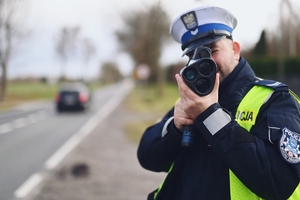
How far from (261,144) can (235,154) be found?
11cm

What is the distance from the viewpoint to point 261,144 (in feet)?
4.38

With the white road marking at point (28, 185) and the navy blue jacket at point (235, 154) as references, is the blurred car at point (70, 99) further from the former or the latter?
the navy blue jacket at point (235, 154)

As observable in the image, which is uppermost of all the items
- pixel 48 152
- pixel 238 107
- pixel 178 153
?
pixel 238 107

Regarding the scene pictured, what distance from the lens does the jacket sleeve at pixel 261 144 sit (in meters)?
1.30

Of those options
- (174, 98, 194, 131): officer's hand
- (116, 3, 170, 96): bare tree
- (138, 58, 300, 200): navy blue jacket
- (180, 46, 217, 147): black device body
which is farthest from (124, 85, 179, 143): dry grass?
(180, 46, 217, 147): black device body

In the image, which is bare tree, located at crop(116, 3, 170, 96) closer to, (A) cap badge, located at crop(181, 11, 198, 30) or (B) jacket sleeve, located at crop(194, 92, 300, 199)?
(A) cap badge, located at crop(181, 11, 198, 30)

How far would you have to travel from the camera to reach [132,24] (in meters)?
31.1

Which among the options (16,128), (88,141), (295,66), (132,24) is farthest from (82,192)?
(132,24)

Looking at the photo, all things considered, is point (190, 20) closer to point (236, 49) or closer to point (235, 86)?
point (236, 49)

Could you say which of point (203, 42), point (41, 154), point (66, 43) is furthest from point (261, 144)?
point (66, 43)

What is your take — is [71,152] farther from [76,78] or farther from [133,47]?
[76,78]

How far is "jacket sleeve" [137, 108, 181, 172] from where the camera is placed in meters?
1.70

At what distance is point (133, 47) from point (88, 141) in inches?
1109

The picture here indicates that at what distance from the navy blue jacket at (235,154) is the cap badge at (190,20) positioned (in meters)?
0.29
